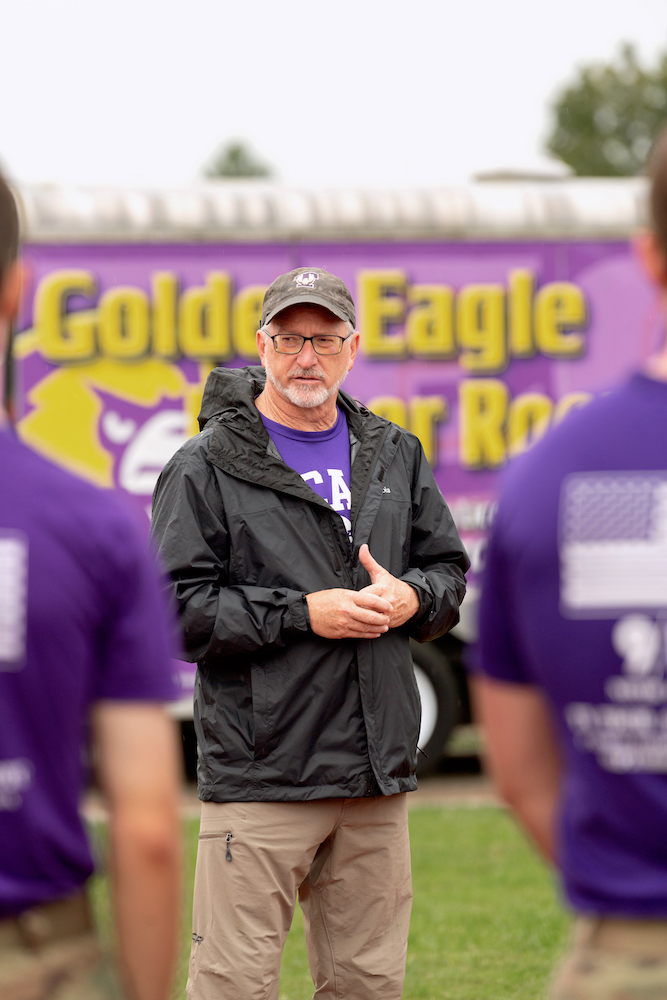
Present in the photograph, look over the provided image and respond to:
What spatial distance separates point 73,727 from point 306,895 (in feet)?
6.48

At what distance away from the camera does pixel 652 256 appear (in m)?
1.68

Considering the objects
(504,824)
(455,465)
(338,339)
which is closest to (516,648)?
(338,339)

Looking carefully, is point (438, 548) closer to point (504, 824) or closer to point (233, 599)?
point (233, 599)

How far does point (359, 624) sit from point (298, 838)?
54 centimetres

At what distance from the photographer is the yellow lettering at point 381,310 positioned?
7.80 m

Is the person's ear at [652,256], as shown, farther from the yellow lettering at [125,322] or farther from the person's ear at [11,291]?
the yellow lettering at [125,322]

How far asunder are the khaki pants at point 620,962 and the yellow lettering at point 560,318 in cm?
646

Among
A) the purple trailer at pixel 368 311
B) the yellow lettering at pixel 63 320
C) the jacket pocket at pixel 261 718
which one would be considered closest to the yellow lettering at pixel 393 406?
the purple trailer at pixel 368 311

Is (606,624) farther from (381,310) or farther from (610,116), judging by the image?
(610,116)

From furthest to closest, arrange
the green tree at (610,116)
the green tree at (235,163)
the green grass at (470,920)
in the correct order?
the green tree at (235,163), the green tree at (610,116), the green grass at (470,920)

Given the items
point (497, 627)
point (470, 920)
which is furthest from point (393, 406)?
point (497, 627)

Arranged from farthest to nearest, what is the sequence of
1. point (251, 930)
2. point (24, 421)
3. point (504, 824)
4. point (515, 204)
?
point (515, 204) → point (24, 421) → point (504, 824) → point (251, 930)

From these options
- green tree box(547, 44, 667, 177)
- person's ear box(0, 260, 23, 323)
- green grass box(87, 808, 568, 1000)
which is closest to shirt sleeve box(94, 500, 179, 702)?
person's ear box(0, 260, 23, 323)

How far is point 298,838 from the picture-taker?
3.27m
